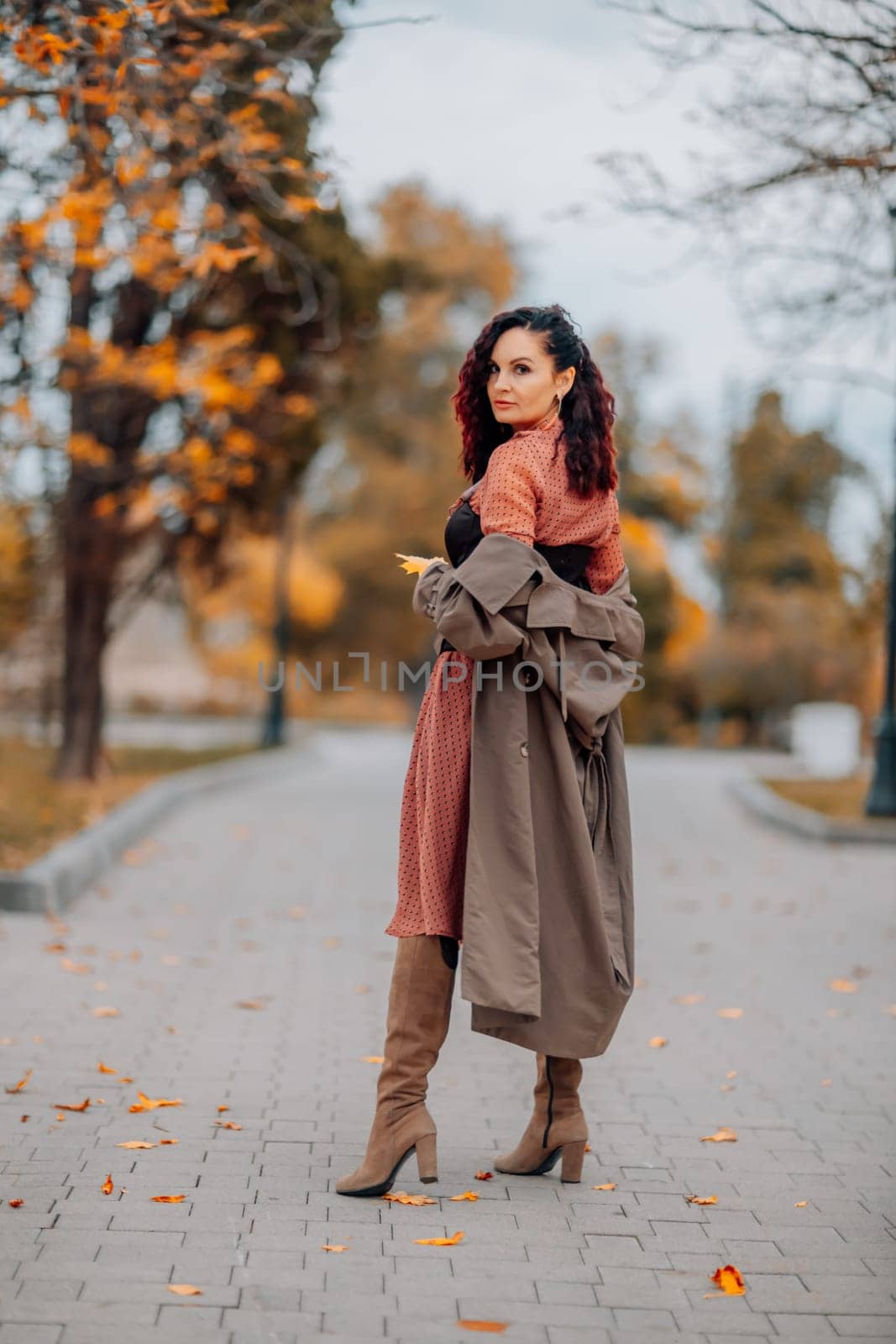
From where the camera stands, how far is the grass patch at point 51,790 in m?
10.5

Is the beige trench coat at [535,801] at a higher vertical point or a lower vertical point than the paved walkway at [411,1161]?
higher

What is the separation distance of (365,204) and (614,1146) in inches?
1335

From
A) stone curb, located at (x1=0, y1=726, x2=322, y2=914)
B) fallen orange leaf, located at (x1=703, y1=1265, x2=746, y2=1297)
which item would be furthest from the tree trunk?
fallen orange leaf, located at (x1=703, y1=1265, x2=746, y2=1297)

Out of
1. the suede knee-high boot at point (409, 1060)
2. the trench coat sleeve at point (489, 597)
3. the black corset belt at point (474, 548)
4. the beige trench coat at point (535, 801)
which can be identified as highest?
the black corset belt at point (474, 548)

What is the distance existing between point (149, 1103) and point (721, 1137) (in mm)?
1672

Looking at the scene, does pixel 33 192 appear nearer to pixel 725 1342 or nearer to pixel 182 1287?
pixel 182 1287

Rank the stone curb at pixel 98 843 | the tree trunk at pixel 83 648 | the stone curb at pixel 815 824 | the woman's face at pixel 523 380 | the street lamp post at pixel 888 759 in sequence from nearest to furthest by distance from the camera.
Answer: the woman's face at pixel 523 380, the stone curb at pixel 98 843, the stone curb at pixel 815 824, the street lamp post at pixel 888 759, the tree trunk at pixel 83 648

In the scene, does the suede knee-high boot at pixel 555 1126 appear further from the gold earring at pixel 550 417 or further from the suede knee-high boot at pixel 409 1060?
the gold earring at pixel 550 417

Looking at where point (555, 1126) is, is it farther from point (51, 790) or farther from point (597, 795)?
point (51, 790)

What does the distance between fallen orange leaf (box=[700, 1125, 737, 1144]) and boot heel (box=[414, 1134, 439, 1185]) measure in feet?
3.43

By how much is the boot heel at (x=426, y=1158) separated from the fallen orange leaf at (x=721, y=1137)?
1.04 m

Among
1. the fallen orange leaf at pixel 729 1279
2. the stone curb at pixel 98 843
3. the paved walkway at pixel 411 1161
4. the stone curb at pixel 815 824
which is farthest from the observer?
the stone curb at pixel 815 824

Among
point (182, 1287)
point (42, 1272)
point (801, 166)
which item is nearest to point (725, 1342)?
point (182, 1287)

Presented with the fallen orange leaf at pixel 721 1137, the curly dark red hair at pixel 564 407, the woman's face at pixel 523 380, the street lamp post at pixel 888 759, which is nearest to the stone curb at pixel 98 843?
the fallen orange leaf at pixel 721 1137
